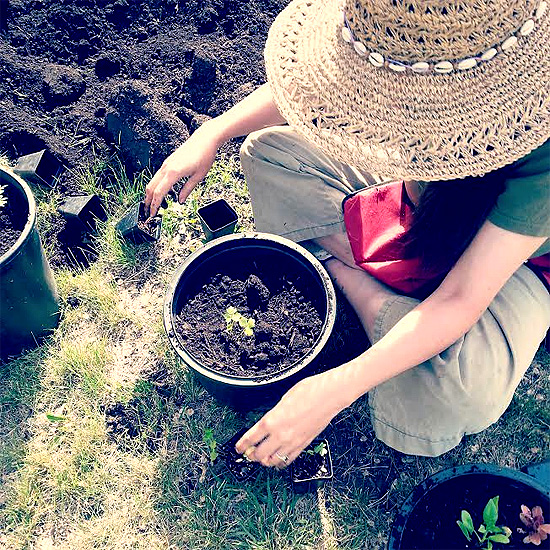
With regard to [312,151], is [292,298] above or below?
below

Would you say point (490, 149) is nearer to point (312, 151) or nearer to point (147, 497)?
point (312, 151)

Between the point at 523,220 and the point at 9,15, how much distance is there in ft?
8.70

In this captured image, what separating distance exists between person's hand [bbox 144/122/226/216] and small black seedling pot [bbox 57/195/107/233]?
1.64 ft

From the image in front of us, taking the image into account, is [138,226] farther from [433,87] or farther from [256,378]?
[433,87]

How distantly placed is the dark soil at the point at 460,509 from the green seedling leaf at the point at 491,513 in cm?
9

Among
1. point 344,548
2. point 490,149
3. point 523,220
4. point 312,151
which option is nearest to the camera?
point 490,149

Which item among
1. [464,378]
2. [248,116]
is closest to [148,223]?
[248,116]

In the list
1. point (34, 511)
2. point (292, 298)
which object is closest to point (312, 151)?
point (292, 298)

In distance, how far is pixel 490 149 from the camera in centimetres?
123

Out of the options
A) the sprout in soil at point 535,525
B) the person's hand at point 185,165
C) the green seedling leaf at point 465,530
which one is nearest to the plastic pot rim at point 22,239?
the person's hand at point 185,165

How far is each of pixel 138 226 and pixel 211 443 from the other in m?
0.89

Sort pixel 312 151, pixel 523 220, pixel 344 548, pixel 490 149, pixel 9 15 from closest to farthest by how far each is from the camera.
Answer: pixel 490 149 < pixel 523 220 < pixel 344 548 < pixel 312 151 < pixel 9 15

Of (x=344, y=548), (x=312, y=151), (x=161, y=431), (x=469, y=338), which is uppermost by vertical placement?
(x=312, y=151)

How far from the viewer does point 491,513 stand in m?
1.75
